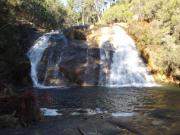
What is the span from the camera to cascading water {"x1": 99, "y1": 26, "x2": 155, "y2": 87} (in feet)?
126

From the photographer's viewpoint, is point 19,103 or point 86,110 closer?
point 19,103

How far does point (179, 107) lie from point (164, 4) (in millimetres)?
25045

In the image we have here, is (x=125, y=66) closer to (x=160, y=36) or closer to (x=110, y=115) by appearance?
(x=160, y=36)

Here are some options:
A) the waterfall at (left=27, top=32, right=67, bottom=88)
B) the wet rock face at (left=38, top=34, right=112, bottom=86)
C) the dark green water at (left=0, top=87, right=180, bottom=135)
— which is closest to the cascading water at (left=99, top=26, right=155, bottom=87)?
the wet rock face at (left=38, top=34, right=112, bottom=86)

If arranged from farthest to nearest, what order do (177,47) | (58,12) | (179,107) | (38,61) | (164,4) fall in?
1. (58,12)
2. (164,4)
3. (38,61)
4. (177,47)
5. (179,107)

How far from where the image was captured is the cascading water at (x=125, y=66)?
3834cm

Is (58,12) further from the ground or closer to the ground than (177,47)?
further from the ground

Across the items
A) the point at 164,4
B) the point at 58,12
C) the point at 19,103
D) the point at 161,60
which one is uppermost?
the point at 58,12

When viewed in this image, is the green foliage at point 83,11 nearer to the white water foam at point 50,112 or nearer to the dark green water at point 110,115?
the dark green water at point 110,115

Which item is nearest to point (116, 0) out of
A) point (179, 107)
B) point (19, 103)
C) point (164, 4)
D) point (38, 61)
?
point (164, 4)

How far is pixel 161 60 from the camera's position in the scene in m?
38.8

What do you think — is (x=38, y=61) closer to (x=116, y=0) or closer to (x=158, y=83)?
(x=158, y=83)

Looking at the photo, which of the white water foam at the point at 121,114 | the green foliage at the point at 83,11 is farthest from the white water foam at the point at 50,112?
the green foliage at the point at 83,11

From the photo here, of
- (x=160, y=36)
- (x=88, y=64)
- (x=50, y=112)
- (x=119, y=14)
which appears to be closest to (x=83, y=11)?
(x=119, y=14)
